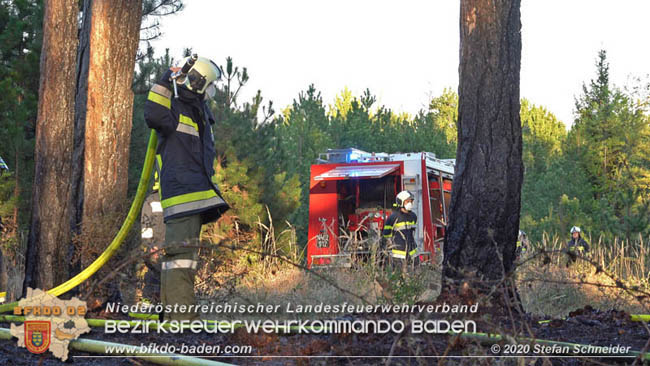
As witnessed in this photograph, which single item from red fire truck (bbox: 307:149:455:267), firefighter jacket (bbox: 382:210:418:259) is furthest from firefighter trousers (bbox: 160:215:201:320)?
red fire truck (bbox: 307:149:455:267)

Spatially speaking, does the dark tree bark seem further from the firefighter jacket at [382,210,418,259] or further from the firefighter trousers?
the firefighter jacket at [382,210,418,259]

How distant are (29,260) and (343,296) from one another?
265cm

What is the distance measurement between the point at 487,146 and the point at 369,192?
893cm

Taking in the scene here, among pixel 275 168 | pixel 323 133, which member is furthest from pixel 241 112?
→ pixel 323 133

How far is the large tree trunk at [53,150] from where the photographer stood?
20.1ft

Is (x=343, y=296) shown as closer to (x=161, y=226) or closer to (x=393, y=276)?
(x=393, y=276)

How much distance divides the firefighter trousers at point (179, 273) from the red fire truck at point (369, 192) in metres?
8.51

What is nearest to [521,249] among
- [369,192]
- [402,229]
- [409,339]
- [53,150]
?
[402,229]

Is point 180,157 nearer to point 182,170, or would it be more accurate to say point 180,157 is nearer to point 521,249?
point 182,170

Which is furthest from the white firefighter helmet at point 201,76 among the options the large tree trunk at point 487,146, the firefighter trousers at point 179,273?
the large tree trunk at point 487,146

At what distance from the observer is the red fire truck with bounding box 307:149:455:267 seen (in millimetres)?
13305

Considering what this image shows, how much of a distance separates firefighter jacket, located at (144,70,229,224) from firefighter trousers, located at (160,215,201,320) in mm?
91

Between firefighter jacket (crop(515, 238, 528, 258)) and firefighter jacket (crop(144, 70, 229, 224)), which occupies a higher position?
firefighter jacket (crop(144, 70, 229, 224))

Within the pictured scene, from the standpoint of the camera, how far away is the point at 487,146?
5031 millimetres
